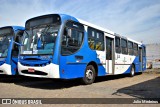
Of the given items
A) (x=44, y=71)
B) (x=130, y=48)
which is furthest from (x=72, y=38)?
(x=130, y=48)

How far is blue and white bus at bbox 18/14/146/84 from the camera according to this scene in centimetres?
776

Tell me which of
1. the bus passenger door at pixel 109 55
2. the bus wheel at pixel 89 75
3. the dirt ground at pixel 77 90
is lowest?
the dirt ground at pixel 77 90

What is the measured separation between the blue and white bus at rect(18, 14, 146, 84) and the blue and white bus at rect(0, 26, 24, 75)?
1.14 metres

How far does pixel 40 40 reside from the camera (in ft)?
26.9

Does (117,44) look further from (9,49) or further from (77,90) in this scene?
(9,49)

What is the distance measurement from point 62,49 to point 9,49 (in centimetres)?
332

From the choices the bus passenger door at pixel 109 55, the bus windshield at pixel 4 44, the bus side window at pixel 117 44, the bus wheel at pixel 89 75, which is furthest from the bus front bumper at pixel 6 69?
the bus side window at pixel 117 44

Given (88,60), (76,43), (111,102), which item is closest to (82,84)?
(88,60)

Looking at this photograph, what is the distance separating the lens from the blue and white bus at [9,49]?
9.73 meters

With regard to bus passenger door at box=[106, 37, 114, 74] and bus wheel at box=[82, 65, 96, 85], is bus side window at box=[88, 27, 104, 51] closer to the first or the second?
bus passenger door at box=[106, 37, 114, 74]

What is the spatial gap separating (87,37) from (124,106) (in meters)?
4.64

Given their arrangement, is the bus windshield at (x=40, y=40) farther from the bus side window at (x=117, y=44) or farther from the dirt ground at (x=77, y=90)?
the bus side window at (x=117, y=44)

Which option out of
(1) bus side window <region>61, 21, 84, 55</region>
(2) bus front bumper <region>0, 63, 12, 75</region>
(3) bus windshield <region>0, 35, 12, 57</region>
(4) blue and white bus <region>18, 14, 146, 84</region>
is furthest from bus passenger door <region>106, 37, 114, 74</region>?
(3) bus windshield <region>0, 35, 12, 57</region>

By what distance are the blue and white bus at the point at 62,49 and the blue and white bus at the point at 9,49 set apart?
1.14 metres
